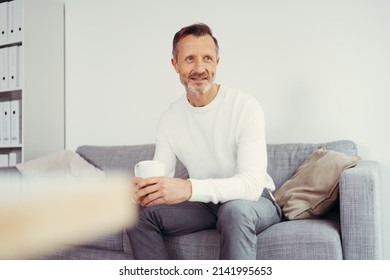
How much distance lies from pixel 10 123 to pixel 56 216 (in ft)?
1.87

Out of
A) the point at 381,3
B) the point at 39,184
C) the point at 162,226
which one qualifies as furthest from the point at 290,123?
the point at 39,184

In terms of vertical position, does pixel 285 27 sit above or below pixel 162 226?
above

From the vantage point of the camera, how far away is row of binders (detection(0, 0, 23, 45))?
167 centimetres

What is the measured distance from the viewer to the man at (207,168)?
883 millimetres

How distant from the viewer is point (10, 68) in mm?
1683

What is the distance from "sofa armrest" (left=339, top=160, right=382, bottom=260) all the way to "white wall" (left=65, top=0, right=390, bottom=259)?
0.52ft

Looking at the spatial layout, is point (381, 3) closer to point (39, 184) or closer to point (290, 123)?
point (290, 123)

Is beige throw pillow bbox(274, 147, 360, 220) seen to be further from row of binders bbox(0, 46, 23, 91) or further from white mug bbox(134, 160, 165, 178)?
row of binders bbox(0, 46, 23, 91)

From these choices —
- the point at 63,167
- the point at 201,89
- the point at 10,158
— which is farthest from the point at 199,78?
the point at 10,158

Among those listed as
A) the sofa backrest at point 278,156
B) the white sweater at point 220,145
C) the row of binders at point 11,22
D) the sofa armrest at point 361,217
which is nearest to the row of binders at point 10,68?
the row of binders at point 11,22

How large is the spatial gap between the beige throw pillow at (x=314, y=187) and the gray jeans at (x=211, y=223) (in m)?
0.08

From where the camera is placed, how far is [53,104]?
70.1 inches

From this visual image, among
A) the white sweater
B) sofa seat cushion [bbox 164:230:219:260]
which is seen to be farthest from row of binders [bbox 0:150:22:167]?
sofa seat cushion [bbox 164:230:219:260]
